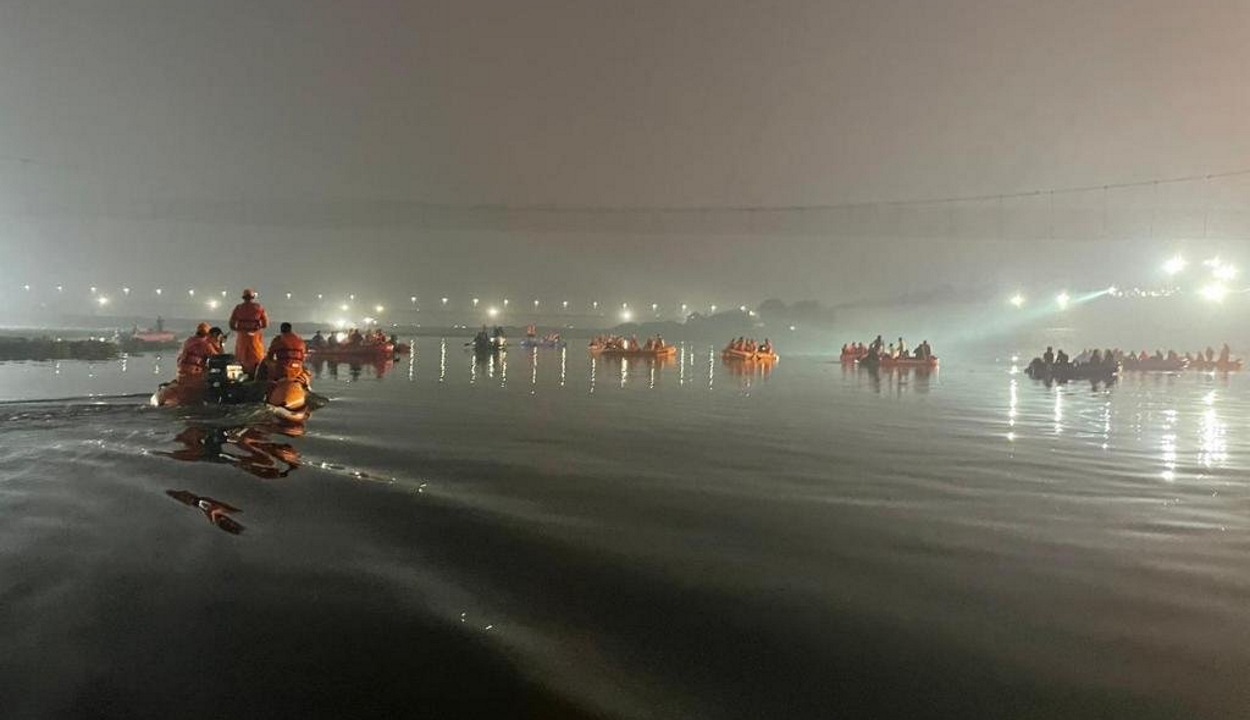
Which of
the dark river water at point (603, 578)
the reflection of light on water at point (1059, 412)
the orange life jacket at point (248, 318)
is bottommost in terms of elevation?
the dark river water at point (603, 578)

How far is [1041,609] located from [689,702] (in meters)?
3.63

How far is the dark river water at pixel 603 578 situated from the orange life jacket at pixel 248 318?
3660 millimetres

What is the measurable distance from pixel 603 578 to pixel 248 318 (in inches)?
593

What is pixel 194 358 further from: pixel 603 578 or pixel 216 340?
pixel 603 578

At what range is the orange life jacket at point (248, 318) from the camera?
18359 mm

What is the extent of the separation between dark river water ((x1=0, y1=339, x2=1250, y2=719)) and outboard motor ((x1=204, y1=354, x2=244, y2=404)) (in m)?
1.63

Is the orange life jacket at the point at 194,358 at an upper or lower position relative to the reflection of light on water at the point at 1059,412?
upper

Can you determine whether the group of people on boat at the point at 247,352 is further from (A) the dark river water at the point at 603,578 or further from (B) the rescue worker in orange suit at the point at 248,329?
(A) the dark river water at the point at 603,578

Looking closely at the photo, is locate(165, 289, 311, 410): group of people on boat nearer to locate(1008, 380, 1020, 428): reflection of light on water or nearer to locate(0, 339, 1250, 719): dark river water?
locate(0, 339, 1250, 719): dark river water

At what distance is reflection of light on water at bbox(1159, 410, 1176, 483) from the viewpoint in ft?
44.1

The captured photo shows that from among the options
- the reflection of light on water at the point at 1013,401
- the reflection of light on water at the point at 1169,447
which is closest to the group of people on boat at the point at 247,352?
the reflection of light on water at the point at 1169,447

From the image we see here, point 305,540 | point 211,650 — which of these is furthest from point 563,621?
point 305,540

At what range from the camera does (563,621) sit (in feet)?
19.1

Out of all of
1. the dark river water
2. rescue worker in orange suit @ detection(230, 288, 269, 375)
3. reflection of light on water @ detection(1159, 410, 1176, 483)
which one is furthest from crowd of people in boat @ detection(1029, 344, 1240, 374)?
rescue worker in orange suit @ detection(230, 288, 269, 375)
